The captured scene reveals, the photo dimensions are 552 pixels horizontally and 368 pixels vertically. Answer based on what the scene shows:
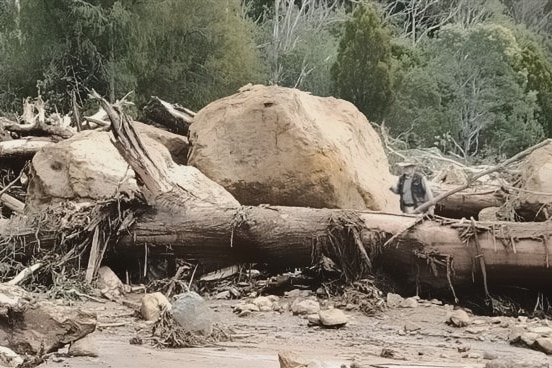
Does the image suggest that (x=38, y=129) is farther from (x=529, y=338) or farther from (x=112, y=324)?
(x=529, y=338)

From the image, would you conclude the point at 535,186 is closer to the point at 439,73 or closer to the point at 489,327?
the point at 489,327

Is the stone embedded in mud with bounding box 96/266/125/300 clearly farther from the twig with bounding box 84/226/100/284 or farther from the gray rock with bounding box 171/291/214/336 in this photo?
the gray rock with bounding box 171/291/214/336

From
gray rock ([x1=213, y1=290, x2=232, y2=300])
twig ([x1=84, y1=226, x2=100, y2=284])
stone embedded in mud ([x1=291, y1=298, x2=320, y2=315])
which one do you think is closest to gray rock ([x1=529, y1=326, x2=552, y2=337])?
stone embedded in mud ([x1=291, y1=298, x2=320, y2=315])

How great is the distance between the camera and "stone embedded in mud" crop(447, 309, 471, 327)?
6.65 m

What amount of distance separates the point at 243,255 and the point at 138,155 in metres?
1.25

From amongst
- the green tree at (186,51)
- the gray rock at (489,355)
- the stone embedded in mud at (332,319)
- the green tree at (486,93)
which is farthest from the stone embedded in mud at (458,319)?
the green tree at (486,93)

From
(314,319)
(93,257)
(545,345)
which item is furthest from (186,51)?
(545,345)

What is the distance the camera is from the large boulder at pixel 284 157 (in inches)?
375

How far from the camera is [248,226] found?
7773 mm

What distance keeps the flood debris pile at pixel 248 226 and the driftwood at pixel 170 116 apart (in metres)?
1.60

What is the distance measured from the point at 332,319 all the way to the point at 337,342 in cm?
51

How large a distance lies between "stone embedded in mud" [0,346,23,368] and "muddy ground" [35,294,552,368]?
7.4 inches

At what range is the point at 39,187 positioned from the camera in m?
9.05

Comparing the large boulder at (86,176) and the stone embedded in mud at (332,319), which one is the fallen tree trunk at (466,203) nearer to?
the large boulder at (86,176)
